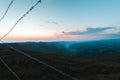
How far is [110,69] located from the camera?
3638 cm

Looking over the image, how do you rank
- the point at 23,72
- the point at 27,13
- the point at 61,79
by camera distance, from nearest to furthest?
the point at 27,13 < the point at 61,79 < the point at 23,72

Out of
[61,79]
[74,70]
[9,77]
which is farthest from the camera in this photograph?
[74,70]

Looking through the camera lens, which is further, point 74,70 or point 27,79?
point 74,70

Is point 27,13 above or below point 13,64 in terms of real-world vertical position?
above

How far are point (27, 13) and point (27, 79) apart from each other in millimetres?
15401

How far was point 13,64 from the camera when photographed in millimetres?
34969

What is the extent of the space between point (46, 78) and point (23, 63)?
10200 mm

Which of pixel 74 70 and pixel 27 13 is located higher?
pixel 27 13

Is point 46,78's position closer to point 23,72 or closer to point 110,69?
point 23,72

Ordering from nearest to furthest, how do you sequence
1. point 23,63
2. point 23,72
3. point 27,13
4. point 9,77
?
point 27,13 < point 9,77 < point 23,72 < point 23,63

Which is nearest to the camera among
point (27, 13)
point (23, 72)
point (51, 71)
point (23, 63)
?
point (27, 13)

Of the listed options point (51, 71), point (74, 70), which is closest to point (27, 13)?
point (51, 71)

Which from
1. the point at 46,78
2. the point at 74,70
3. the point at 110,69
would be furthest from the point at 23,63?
the point at 110,69

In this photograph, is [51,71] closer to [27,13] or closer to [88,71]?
[88,71]
